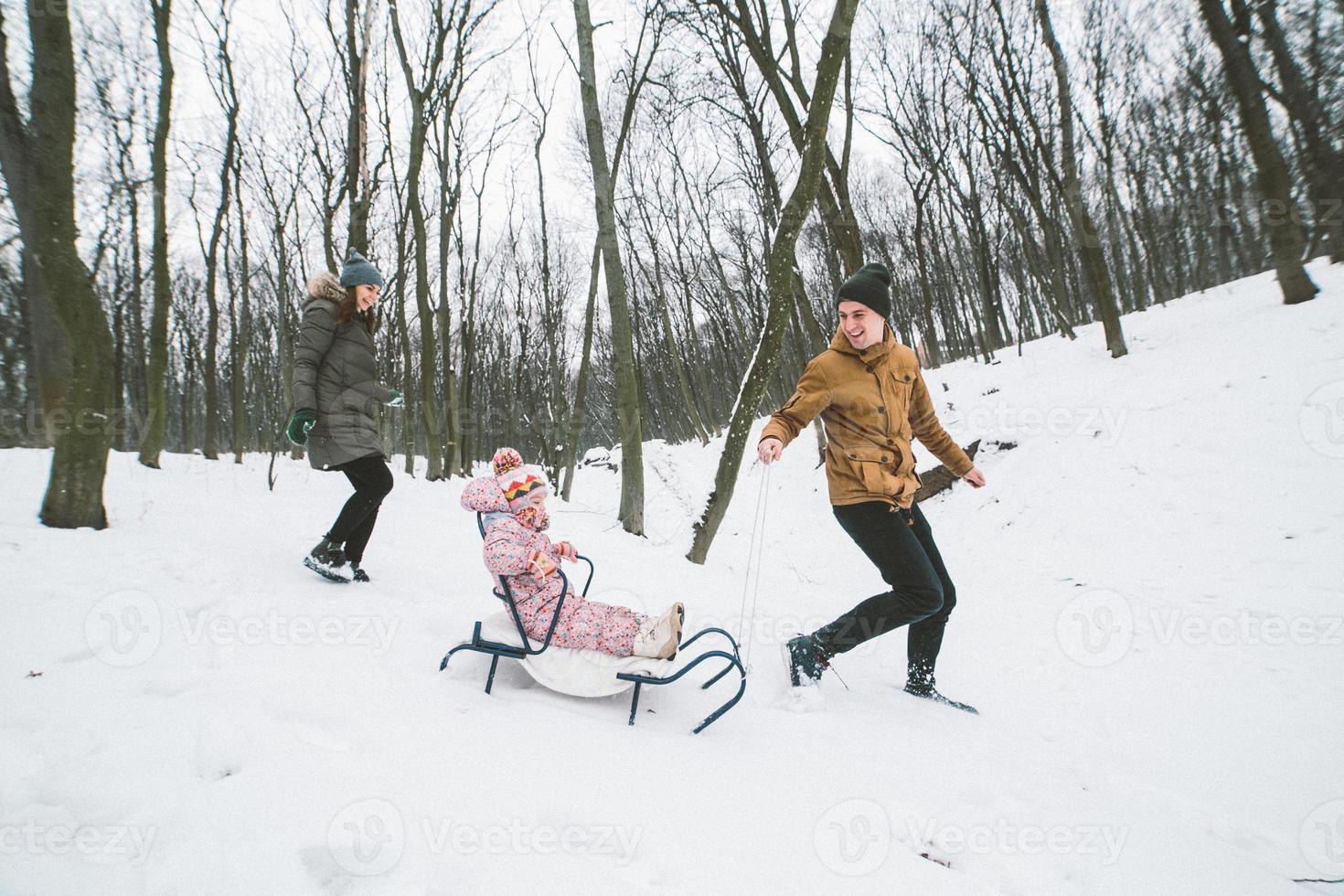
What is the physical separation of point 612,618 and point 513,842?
3.68 feet

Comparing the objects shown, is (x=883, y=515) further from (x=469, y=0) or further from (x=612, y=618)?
(x=469, y=0)

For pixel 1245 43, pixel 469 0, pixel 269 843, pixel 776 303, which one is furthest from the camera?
pixel 469 0

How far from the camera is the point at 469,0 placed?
962 cm

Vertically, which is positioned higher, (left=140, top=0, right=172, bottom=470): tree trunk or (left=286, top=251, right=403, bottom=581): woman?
(left=140, top=0, right=172, bottom=470): tree trunk

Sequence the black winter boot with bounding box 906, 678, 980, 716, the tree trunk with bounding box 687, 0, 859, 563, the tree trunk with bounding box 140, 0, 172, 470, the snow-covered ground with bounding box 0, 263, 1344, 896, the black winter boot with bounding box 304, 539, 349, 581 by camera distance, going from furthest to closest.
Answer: the tree trunk with bounding box 140, 0, 172, 470 < the tree trunk with bounding box 687, 0, 859, 563 < the black winter boot with bounding box 304, 539, 349, 581 < the black winter boot with bounding box 906, 678, 980, 716 < the snow-covered ground with bounding box 0, 263, 1344, 896

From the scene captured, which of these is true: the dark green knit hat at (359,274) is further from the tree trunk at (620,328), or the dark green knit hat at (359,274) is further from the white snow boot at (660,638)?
the tree trunk at (620,328)

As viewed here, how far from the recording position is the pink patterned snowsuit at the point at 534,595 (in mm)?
2564

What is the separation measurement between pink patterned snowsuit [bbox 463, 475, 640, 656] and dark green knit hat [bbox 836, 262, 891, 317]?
6.16 ft

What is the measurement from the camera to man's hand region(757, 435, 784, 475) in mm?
2496

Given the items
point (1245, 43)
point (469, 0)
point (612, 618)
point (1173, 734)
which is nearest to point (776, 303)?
point (612, 618)

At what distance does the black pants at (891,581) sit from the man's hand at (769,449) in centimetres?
47

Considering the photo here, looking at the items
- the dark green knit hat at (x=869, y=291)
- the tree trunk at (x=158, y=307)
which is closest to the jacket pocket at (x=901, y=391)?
the dark green knit hat at (x=869, y=291)

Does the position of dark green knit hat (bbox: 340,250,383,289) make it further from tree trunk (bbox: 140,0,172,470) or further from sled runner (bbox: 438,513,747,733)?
tree trunk (bbox: 140,0,172,470)

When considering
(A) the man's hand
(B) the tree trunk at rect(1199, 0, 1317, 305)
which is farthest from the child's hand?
(B) the tree trunk at rect(1199, 0, 1317, 305)
